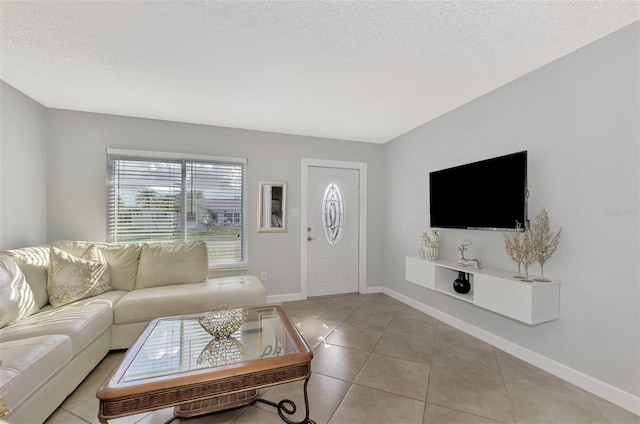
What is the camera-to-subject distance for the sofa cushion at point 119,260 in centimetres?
279

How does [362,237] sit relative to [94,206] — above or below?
below

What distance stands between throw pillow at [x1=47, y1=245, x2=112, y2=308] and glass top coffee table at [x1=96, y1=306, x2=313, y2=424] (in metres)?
1.05

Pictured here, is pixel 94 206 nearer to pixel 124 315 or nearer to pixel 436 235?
Answer: pixel 124 315

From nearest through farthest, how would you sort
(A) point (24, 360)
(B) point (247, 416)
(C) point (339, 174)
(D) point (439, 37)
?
1. (A) point (24, 360)
2. (B) point (247, 416)
3. (D) point (439, 37)
4. (C) point (339, 174)

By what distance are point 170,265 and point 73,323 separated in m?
1.08

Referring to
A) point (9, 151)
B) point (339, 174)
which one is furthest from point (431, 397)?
point (9, 151)

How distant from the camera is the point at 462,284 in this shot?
9.05ft

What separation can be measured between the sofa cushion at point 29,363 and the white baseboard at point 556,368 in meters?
3.39

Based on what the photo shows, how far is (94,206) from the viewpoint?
325cm

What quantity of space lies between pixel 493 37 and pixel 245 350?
2575 millimetres

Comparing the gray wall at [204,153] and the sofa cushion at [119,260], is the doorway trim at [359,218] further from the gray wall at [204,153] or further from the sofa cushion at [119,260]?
the sofa cushion at [119,260]

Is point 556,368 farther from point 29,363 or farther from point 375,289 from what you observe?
point 29,363

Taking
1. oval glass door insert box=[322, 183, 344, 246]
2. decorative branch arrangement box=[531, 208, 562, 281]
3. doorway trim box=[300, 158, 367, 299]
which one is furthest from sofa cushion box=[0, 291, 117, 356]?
decorative branch arrangement box=[531, 208, 562, 281]

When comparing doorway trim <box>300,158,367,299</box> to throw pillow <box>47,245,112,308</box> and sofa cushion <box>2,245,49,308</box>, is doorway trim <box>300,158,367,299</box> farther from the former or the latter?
sofa cushion <box>2,245,49,308</box>
